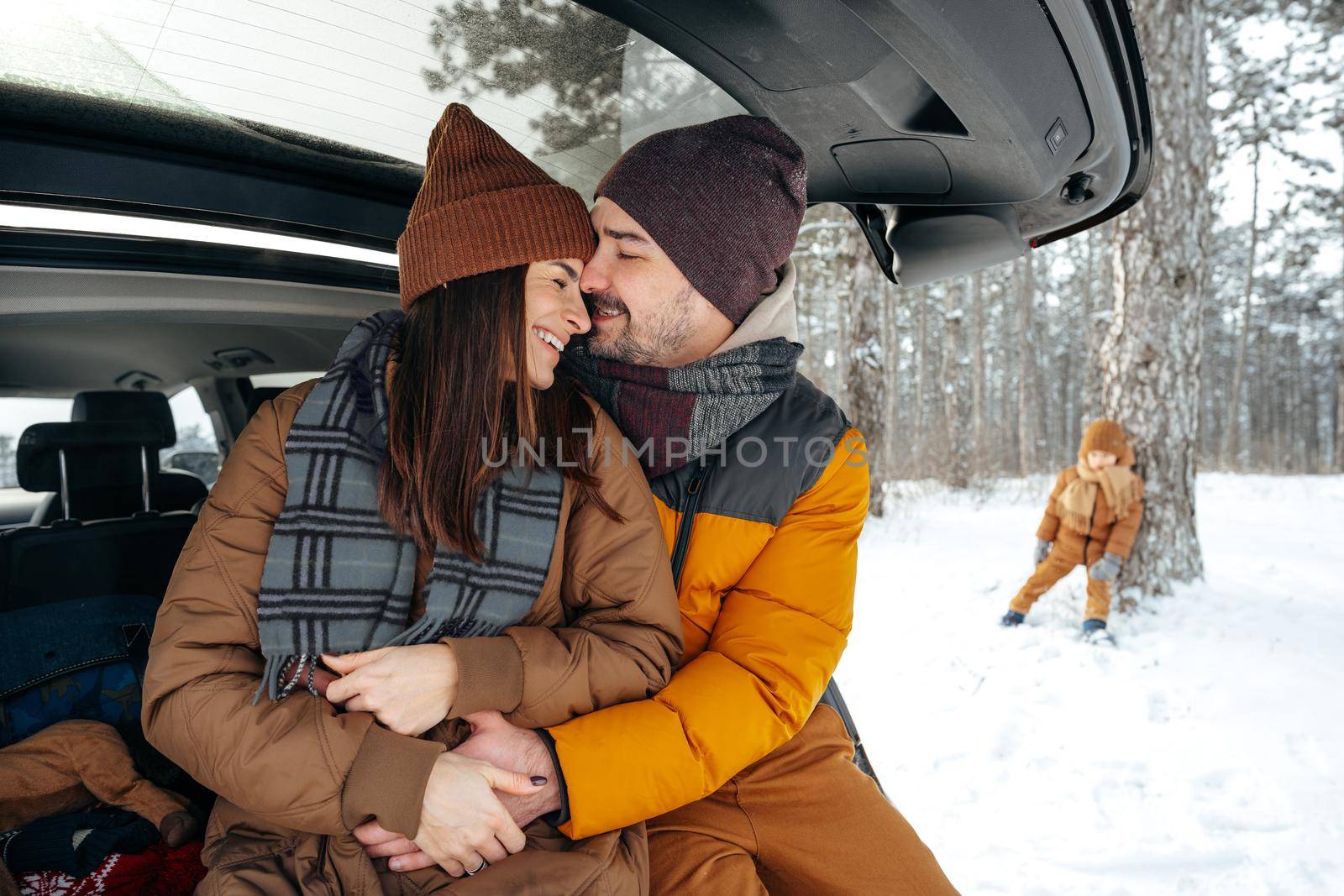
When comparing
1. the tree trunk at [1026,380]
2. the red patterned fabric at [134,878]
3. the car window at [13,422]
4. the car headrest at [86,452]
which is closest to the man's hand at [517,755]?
the red patterned fabric at [134,878]

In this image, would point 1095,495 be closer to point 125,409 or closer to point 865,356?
point 865,356

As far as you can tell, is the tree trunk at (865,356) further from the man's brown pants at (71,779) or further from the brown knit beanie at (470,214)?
the man's brown pants at (71,779)

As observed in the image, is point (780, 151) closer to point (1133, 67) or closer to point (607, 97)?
point (607, 97)

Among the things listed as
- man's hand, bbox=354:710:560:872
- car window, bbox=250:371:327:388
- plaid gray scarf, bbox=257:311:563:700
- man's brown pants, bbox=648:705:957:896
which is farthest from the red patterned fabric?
car window, bbox=250:371:327:388

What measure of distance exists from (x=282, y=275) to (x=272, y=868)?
1.63 metres

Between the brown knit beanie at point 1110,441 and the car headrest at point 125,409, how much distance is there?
257 inches

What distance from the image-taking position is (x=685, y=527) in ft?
6.22

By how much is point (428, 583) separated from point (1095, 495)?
6.33 metres

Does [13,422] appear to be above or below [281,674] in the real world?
above

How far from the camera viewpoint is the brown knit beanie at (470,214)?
1.69 meters

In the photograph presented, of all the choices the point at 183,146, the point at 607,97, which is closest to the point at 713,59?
the point at 607,97

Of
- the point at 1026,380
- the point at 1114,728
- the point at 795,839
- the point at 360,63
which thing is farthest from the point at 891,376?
the point at 360,63

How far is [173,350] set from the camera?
11.4 feet

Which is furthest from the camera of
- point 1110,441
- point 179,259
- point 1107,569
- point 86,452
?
point 1110,441
